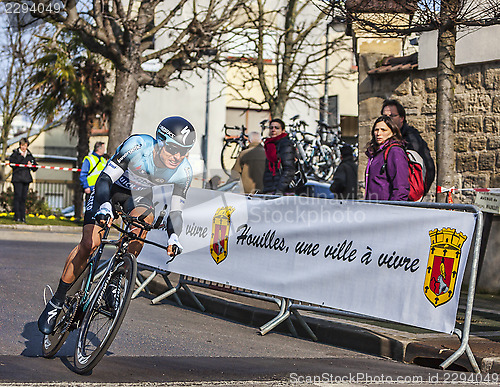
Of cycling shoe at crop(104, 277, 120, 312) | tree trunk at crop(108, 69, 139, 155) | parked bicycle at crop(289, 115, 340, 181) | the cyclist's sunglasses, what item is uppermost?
tree trunk at crop(108, 69, 139, 155)

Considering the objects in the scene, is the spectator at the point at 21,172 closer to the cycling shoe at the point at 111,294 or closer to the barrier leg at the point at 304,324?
the barrier leg at the point at 304,324

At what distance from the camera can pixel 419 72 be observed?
12531 millimetres

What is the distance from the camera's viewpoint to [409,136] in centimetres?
911

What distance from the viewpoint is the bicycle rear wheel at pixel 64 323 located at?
5.68 metres

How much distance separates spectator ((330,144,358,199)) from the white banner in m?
4.65

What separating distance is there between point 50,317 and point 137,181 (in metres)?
1.19

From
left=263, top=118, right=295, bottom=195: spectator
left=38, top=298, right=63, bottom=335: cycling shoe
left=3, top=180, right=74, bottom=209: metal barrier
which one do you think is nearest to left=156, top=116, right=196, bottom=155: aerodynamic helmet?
left=38, top=298, right=63, bottom=335: cycling shoe

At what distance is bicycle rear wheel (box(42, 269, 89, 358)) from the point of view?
5.68 meters

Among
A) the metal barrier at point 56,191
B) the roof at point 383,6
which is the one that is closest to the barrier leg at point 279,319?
the roof at point 383,6

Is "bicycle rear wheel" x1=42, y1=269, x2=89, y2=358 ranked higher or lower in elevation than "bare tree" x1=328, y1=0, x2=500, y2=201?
lower

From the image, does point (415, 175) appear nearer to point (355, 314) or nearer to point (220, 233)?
point (355, 314)

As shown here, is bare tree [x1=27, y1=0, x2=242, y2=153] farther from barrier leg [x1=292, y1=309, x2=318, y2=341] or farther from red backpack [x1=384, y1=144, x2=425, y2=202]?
barrier leg [x1=292, y1=309, x2=318, y2=341]

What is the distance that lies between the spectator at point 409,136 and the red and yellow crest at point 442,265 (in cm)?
220

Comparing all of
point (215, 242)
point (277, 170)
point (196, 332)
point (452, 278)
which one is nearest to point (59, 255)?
point (277, 170)
